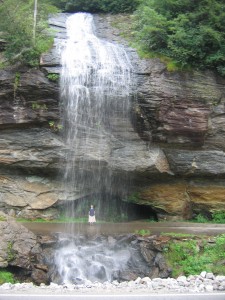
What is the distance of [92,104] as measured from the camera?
1436cm

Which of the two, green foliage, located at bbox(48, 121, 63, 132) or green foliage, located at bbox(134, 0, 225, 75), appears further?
green foliage, located at bbox(134, 0, 225, 75)

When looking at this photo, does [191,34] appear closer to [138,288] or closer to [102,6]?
[102,6]

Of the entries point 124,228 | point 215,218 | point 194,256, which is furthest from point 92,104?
point 215,218

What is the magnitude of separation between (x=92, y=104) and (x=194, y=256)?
6851 mm

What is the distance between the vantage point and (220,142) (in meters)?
14.8

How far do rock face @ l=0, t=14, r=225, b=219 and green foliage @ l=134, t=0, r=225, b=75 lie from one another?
633 mm

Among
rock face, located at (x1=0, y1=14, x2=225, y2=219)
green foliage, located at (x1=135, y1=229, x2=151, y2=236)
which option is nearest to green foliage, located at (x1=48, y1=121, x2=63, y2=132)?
rock face, located at (x1=0, y1=14, x2=225, y2=219)

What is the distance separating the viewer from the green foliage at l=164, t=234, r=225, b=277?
33.5 ft

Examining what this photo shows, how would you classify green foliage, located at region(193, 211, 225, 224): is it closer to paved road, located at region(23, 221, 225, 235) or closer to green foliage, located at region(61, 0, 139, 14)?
paved road, located at region(23, 221, 225, 235)

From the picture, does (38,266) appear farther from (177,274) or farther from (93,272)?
(177,274)

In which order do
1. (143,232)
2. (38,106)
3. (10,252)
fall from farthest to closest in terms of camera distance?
(38,106), (143,232), (10,252)

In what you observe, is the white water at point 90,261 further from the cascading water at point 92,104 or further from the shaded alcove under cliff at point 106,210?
the shaded alcove under cliff at point 106,210

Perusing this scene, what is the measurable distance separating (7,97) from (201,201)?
9.04 meters

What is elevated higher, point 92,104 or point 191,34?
point 191,34
